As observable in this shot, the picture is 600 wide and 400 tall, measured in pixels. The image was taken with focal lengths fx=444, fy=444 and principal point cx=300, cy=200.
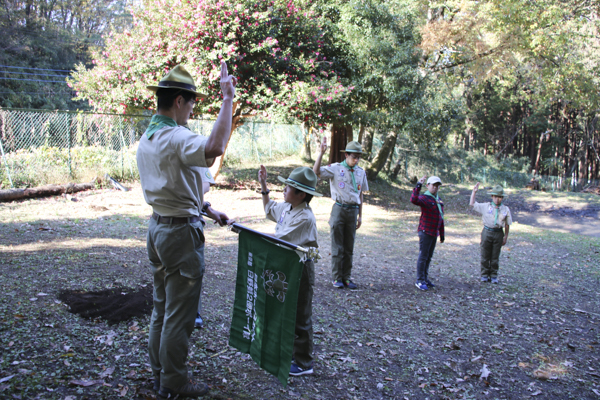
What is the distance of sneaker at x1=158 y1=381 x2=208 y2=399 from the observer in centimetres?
328

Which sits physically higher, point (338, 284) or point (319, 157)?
point (319, 157)

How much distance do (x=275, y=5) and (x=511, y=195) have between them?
63.5 ft

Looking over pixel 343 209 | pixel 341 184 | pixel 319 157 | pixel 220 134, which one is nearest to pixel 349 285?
pixel 343 209

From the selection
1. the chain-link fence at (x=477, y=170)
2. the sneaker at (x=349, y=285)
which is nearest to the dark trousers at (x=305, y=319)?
the sneaker at (x=349, y=285)

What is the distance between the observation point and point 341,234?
6883 millimetres

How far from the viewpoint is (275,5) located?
14.6 meters

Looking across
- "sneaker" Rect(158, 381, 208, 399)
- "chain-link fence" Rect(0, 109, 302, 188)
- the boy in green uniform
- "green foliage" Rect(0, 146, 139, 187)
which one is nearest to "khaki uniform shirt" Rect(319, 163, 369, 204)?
the boy in green uniform

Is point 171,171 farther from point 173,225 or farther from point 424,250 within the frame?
point 424,250

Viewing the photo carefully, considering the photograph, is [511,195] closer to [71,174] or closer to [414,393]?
[71,174]

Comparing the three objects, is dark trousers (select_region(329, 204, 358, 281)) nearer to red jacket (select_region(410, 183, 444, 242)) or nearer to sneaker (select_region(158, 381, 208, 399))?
red jacket (select_region(410, 183, 444, 242))

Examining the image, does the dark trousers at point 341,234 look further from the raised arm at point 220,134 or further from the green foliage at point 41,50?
the green foliage at point 41,50

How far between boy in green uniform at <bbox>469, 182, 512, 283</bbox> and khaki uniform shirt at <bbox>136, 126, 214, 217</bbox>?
608 centimetres

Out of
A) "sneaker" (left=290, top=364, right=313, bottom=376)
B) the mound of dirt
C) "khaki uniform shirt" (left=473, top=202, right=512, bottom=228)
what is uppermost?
"khaki uniform shirt" (left=473, top=202, right=512, bottom=228)

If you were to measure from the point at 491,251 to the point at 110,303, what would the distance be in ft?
21.0
